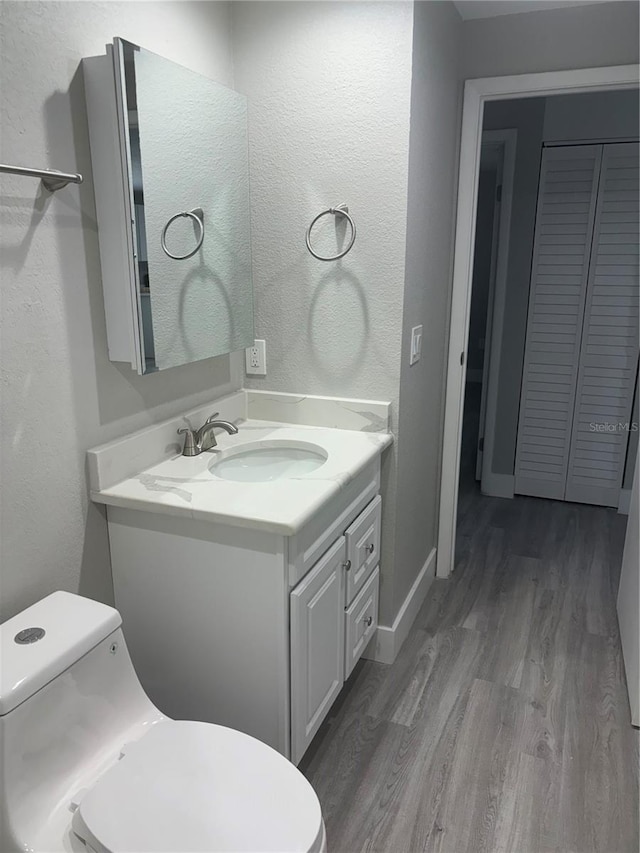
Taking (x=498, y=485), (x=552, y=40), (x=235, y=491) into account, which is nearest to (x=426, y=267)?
(x=552, y=40)

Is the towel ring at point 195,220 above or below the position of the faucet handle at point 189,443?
above

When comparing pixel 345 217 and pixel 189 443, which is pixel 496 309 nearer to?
pixel 345 217

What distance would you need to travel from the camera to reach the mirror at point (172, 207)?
1.52 meters

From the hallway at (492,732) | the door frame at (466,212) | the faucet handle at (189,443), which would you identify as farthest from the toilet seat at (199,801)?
the door frame at (466,212)

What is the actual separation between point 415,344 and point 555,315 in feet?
5.58

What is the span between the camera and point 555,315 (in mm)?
3555

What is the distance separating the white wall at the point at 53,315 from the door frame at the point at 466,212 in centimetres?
124

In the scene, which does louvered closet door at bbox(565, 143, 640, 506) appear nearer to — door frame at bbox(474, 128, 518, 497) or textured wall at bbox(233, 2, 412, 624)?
door frame at bbox(474, 128, 518, 497)

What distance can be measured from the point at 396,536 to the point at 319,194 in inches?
45.9

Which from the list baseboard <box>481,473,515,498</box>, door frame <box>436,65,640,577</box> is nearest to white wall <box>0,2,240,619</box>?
door frame <box>436,65,640,577</box>

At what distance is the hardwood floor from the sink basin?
0.79 m

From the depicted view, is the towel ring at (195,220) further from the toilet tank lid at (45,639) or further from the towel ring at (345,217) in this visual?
the toilet tank lid at (45,639)

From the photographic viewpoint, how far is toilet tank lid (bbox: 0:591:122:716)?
1189 mm

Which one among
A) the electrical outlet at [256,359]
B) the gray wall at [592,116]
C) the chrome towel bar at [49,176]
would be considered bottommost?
the electrical outlet at [256,359]
